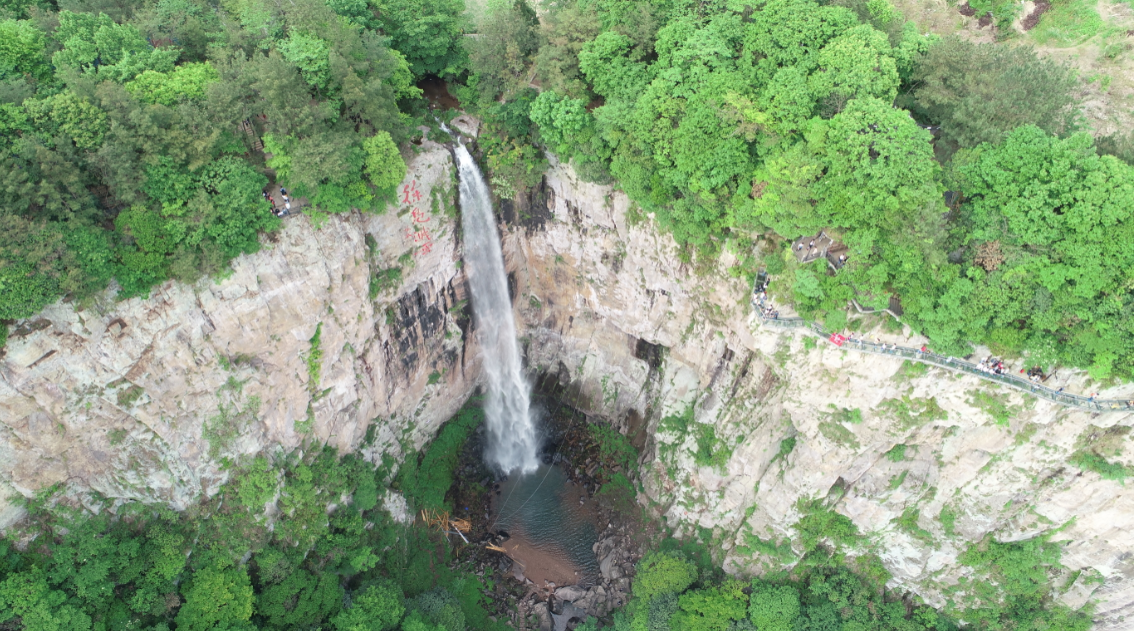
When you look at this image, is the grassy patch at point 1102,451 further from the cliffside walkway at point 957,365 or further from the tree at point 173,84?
the tree at point 173,84

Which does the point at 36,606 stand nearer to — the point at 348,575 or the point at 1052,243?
the point at 348,575

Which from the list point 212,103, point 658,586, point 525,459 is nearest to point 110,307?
point 212,103

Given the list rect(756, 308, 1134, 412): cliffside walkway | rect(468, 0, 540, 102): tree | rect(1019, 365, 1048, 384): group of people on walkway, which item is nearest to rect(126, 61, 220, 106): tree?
rect(468, 0, 540, 102): tree

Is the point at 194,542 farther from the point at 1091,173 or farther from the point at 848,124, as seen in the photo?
the point at 1091,173

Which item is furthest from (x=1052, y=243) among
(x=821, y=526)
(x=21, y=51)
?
(x=21, y=51)

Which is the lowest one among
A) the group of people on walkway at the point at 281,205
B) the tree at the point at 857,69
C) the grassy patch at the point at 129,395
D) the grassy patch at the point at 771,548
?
the grassy patch at the point at 771,548

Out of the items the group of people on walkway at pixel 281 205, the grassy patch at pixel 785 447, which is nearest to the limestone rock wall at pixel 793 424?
the grassy patch at pixel 785 447
